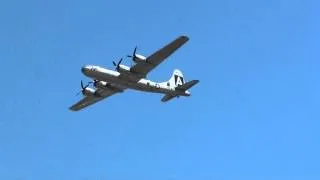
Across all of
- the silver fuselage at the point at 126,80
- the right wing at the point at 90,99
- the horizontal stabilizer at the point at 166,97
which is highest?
the right wing at the point at 90,99

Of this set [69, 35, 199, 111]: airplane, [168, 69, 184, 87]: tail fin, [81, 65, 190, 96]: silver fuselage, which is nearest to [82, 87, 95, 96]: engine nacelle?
[69, 35, 199, 111]: airplane

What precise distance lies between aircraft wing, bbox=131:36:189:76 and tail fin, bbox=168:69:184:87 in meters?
7.81

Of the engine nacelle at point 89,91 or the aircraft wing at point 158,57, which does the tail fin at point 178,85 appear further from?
the engine nacelle at point 89,91

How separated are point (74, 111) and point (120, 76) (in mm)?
16110

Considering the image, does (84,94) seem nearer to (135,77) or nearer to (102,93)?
(102,93)

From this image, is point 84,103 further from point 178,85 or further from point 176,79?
point 178,85

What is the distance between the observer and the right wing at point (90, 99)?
101556 mm

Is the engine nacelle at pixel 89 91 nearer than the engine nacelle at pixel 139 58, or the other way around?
the engine nacelle at pixel 139 58

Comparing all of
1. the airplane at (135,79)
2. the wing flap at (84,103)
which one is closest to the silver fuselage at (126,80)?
the airplane at (135,79)

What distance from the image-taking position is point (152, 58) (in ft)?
302

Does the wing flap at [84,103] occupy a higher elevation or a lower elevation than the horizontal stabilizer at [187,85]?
higher

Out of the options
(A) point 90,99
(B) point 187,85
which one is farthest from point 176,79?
(A) point 90,99

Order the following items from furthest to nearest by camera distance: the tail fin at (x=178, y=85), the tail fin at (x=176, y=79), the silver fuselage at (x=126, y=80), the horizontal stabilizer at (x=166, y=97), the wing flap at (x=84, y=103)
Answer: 1. the wing flap at (x=84, y=103)
2. the tail fin at (x=176, y=79)
3. the horizontal stabilizer at (x=166, y=97)
4. the tail fin at (x=178, y=85)
5. the silver fuselage at (x=126, y=80)

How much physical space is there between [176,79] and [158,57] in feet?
48.5
